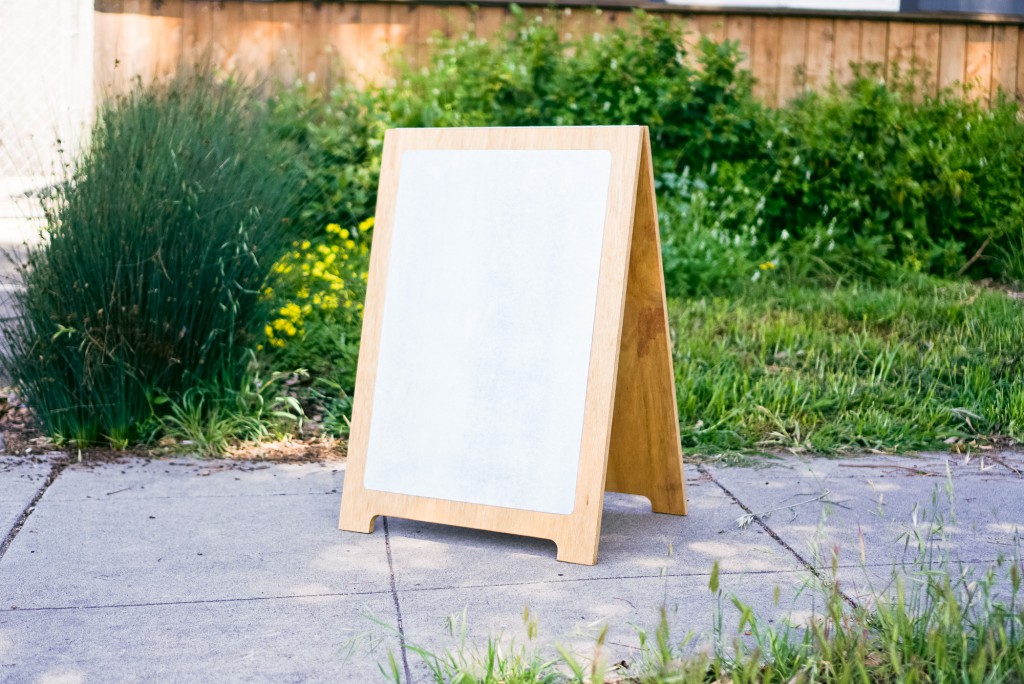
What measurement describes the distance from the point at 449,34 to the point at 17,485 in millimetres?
5486

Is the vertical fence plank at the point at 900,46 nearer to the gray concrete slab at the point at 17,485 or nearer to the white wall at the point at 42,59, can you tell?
the white wall at the point at 42,59

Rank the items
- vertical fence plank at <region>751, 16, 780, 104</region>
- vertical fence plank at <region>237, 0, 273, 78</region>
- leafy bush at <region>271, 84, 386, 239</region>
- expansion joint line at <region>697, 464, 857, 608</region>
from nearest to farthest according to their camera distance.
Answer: expansion joint line at <region>697, 464, 857, 608</region> < leafy bush at <region>271, 84, 386, 239</region> < vertical fence plank at <region>237, 0, 273, 78</region> < vertical fence plank at <region>751, 16, 780, 104</region>

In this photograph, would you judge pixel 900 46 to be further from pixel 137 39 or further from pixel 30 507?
pixel 30 507

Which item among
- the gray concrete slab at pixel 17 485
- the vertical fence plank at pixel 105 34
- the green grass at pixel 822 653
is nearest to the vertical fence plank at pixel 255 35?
the vertical fence plank at pixel 105 34

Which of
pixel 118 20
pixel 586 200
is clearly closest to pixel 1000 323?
pixel 586 200

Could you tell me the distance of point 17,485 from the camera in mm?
3643

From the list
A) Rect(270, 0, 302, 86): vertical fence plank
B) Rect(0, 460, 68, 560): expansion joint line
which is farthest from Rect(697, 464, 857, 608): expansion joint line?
Rect(270, 0, 302, 86): vertical fence plank

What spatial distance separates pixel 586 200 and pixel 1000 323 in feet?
10.4

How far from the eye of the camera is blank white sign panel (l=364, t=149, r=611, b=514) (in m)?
3.06

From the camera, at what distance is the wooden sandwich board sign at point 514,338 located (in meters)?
3.02

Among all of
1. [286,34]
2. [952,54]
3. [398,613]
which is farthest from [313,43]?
[398,613]

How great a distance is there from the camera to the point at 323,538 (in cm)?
318

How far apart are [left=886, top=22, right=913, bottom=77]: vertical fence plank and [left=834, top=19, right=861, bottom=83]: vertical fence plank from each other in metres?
0.26

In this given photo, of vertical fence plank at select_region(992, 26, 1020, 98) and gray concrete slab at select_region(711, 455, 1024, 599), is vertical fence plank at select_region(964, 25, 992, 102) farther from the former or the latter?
gray concrete slab at select_region(711, 455, 1024, 599)
